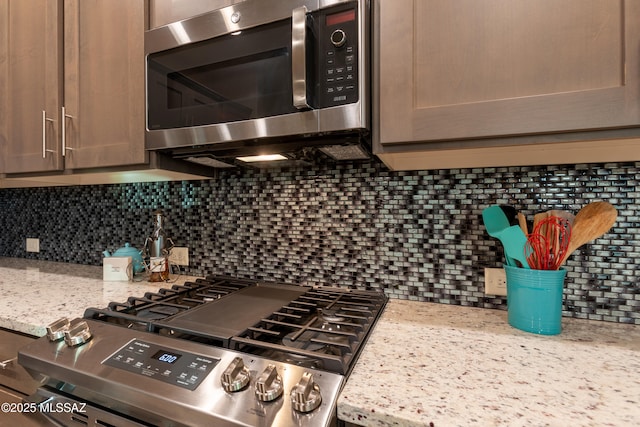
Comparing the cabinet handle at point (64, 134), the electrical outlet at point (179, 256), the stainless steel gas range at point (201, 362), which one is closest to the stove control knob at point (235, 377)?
the stainless steel gas range at point (201, 362)

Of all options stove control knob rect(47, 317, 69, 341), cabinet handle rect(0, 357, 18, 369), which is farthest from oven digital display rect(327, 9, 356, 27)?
cabinet handle rect(0, 357, 18, 369)

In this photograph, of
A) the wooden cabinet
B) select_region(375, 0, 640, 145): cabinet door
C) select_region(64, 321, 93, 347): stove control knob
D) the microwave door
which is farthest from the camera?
the wooden cabinet

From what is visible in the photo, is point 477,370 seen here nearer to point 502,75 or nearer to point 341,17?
point 502,75

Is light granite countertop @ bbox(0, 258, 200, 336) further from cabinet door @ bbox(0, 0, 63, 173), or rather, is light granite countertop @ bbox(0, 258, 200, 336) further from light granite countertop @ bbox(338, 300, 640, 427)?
light granite countertop @ bbox(338, 300, 640, 427)

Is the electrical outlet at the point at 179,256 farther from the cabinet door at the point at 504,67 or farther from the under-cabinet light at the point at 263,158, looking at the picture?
the cabinet door at the point at 504,67

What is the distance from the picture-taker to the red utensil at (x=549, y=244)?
746mm

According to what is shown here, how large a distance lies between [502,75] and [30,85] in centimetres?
172

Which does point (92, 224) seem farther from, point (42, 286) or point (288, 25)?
point (288, 25)

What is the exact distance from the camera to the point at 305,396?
0.49 meters

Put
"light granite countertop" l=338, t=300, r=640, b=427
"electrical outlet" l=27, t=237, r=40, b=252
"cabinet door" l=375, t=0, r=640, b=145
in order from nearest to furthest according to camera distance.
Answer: "light granite countertop" l=338, t=300, r=640, b=427 < "cabinet door" l=375, t=0, r=640, b=145 < "electrical outlet" l=27, t=237, r=40, b=252

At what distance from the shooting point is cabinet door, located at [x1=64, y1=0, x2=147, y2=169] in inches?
41.1

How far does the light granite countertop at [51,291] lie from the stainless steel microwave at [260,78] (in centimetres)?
58

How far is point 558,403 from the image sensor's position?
0.49 metres

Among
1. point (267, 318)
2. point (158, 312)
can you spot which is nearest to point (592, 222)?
point (267, 318)
